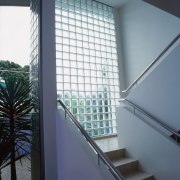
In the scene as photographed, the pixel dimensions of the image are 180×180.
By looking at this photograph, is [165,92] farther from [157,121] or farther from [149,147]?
[149,147]

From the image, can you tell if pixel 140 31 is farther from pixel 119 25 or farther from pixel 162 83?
pixel 162 83

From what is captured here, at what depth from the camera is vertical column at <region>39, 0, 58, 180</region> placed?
128 inches

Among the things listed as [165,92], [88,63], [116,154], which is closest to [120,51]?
[88,63]

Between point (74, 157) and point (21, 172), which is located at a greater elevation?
point (74, 157)

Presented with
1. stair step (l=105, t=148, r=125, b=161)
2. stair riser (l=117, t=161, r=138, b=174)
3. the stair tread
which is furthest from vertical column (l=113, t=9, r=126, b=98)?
stair riser (l=117, t=161, r=138, b=174)

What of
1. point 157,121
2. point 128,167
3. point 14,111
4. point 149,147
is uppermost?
point 14,111

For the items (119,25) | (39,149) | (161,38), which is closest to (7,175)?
(39,149)

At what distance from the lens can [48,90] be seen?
11.1ft

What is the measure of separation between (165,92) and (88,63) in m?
3.09

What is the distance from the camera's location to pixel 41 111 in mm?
3297

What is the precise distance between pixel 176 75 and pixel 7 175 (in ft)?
12.2

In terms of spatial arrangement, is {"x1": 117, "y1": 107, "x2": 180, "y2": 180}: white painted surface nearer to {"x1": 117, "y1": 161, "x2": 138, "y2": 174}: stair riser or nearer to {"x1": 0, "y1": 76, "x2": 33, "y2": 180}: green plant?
{"x1": 117, "y1": 161, "x2": 138, "y2": 174}: stair riser

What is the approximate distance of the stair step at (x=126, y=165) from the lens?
3413 mm

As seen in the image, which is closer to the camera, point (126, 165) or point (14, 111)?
point (14, 111)
